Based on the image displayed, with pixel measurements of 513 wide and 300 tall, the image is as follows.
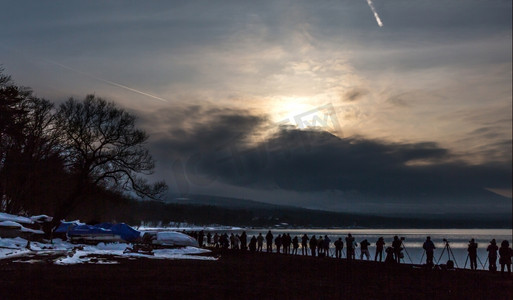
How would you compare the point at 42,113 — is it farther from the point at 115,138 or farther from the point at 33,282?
the point at 33,282

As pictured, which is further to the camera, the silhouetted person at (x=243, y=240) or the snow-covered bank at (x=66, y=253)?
the silhouetted person at (x=243, y=240)

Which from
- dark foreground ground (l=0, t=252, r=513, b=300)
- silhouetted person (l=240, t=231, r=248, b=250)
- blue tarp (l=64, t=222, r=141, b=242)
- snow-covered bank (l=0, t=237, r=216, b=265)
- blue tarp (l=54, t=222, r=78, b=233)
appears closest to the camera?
dark foreground ground (l=0, t=252, r=513, b=300)

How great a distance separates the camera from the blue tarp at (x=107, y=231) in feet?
146

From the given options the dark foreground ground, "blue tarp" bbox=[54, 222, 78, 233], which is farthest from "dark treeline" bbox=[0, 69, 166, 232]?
the dark foreground ground

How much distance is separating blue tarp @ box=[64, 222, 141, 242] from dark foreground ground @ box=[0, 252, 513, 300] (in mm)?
20965

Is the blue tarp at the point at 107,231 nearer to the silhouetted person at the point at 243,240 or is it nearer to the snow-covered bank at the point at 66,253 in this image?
the snow-covered bank at the point at 66,253

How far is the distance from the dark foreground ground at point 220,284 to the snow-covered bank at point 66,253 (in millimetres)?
3134

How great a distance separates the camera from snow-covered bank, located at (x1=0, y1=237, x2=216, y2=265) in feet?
88.1

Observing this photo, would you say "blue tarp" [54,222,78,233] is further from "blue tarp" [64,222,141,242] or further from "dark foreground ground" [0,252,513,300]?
"dark foreground ground" [0,252,513,300]

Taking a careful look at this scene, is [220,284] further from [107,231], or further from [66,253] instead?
[107,231]

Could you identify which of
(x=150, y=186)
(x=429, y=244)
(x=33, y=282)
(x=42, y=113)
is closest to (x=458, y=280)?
(x=429, y=244)

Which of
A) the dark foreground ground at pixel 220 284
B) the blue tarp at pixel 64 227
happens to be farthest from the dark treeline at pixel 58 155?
the dark foreground ground at pixel 220 284

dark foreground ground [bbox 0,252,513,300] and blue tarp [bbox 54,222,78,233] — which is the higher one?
blue tarp [bbox 54,222,78,233]

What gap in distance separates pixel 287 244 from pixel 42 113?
32.6 meters
